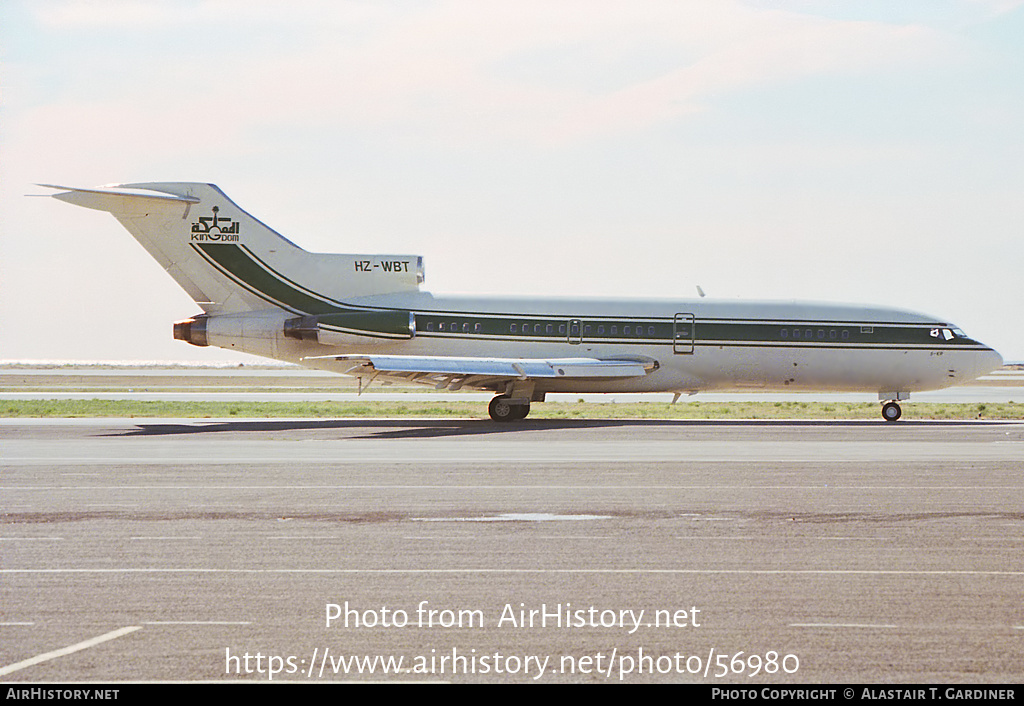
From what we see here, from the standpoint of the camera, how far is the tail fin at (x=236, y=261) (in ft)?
111

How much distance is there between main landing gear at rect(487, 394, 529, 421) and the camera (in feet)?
109

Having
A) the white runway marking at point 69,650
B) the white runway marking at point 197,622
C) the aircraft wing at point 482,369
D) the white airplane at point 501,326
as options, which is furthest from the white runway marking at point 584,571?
the white airplane at point 501,326

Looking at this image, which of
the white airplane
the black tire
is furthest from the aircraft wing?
the black tire

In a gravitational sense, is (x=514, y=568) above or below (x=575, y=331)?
below

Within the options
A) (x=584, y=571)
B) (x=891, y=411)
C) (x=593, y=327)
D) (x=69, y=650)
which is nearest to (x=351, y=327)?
(x=593, y=327)

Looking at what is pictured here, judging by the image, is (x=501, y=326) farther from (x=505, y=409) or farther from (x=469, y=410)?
(x=469, y=410)

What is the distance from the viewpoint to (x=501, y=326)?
112 ft

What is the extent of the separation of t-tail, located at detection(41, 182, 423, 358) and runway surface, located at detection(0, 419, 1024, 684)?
1298 cm

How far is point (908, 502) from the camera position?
593 inches

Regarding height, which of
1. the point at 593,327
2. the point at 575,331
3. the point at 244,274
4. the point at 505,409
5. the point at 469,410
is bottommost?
the point at 469,410

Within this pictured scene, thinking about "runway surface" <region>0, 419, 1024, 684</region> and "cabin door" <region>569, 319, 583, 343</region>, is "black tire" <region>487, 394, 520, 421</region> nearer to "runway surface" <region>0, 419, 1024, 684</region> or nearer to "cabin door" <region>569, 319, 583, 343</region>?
"cabin door" <region>569, 319, 583, 343</region>

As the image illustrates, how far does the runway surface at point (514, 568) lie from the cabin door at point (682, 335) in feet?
42.3

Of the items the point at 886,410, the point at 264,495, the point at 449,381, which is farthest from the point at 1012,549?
the point at 886,410

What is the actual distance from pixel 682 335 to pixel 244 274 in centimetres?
1307
